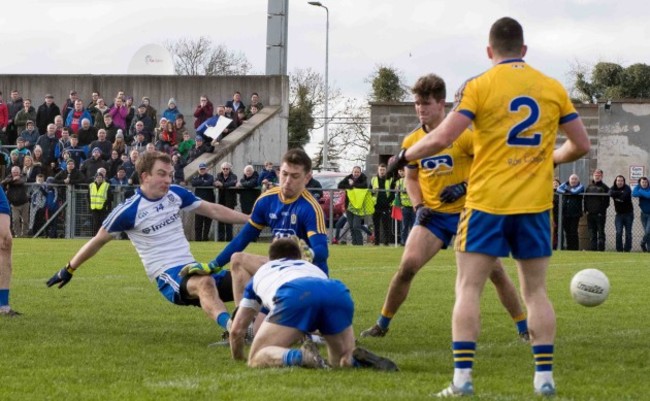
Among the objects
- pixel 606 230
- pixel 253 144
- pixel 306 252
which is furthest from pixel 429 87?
pixel 253 144

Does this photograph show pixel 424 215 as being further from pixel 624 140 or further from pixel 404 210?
pixel 624 140

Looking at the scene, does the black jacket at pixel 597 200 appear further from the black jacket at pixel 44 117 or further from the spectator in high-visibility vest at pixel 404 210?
the black jacket at pixel 44 117

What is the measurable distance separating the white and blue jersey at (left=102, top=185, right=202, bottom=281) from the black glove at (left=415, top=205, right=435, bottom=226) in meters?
1.86

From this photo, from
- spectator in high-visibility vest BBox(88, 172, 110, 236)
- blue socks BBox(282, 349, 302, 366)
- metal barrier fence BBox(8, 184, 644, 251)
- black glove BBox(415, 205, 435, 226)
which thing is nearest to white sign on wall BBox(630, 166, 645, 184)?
metal barrier fence BBox(8, 184, 644, 251)

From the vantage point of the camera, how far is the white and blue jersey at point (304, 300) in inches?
303

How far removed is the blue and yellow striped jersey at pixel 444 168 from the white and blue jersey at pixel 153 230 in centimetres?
197

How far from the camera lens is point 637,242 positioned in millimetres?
27469

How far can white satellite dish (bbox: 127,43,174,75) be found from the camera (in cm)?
4075

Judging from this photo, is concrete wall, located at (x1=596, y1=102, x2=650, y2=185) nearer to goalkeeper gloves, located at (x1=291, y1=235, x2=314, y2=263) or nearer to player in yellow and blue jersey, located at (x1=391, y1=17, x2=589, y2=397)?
goalkeeper gloves, located at (x1=291, y1=235, x2=314, y2=263)

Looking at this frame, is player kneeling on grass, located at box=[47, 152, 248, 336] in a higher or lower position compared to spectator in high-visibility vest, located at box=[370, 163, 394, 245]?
higher

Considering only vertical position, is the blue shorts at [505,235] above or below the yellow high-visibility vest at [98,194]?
above

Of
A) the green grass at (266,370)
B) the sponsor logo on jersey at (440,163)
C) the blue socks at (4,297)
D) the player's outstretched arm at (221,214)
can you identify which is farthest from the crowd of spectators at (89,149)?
the sponsor logo on jersey at (440,163)

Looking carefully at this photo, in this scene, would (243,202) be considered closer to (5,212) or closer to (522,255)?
(5,212)

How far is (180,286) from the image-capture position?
9.42 meters
